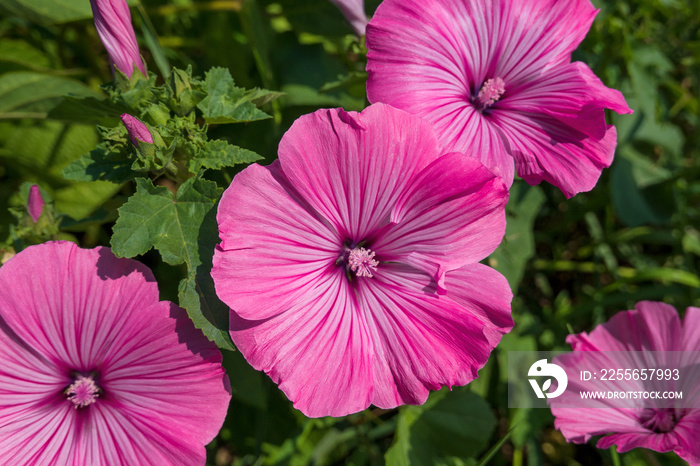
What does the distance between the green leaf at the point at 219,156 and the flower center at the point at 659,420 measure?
159 centimetres

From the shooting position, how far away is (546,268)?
335 centimetres

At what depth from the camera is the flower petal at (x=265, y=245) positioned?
54.5 inches

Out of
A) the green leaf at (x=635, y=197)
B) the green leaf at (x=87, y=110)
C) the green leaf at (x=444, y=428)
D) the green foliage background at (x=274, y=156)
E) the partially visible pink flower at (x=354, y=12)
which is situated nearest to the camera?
the green leaf at (x=87, y=110)

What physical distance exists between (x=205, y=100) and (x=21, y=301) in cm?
73

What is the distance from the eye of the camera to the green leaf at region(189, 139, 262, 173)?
1572 mm

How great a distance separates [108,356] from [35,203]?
23.0 inches

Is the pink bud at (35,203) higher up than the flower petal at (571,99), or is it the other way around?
the flower petal at (571,99)

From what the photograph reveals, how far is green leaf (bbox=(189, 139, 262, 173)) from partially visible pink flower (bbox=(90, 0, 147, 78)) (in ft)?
1.10

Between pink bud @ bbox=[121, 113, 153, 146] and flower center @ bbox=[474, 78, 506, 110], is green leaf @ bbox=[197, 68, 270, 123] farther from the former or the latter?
flower center @ bbox=[474, 78, 506, 110]

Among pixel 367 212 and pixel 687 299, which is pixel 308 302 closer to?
pixel 367 212

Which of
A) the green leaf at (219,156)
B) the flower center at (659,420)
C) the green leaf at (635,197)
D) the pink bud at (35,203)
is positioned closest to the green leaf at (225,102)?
the green leaf at (219,156)

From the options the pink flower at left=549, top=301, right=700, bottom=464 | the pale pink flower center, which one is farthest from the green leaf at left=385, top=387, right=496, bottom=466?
the pale pink flower center

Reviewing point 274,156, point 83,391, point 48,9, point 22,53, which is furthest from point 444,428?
point 22,53

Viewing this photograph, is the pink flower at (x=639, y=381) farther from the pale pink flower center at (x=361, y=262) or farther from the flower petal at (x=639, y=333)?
the pale pink flower center at (x=361, y=262)
